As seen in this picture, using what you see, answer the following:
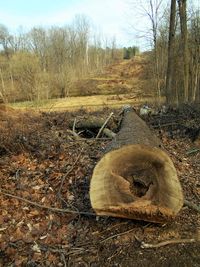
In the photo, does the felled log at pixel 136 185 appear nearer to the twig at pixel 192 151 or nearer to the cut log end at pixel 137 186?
the cut log end at pixel 137 186

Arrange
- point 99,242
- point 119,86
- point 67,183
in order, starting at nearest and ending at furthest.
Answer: point 99,242, point 67,183, point 119,86

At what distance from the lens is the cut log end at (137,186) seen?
4.25 meters

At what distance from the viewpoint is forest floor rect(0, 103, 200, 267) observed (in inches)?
160

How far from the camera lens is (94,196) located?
14.5 feet

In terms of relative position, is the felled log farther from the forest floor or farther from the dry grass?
the dry grass

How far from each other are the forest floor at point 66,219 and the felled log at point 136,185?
30 cm

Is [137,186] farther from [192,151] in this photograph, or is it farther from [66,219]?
[192,151]

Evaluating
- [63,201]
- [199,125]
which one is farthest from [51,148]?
[199,125]

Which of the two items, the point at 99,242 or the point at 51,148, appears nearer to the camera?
the point at 99,242

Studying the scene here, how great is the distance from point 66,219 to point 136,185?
1.13 m

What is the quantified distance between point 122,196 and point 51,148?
257cm

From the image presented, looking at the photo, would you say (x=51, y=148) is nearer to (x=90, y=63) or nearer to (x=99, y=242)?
(x=99, y=242)

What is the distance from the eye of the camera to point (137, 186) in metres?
4.47

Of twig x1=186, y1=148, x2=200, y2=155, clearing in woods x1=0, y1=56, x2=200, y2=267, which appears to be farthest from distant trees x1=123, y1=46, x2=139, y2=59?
clearing in woods x1=0, y1=56, x2=200, y2=267
